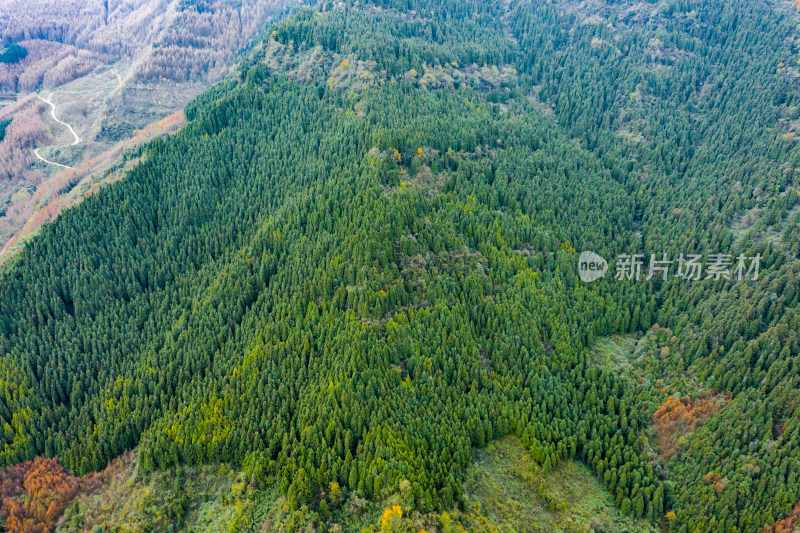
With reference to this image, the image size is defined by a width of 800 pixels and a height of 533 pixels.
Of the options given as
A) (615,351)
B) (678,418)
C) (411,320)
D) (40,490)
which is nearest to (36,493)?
(40,490)

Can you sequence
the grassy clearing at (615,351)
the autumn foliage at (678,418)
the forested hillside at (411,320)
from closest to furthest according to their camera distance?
the forested hillside at (411,320)
the autumn foliage at (678,418)
the grassy clearing at (615,351)

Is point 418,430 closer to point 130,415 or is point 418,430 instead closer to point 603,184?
point 130,415

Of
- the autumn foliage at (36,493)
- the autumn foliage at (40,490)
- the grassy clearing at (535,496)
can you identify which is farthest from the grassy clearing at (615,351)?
the autumn foliage at (36,493)

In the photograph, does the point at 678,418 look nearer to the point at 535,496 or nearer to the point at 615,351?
the point at 615,351

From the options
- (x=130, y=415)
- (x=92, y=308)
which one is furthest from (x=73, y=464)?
(x=92, y=308)

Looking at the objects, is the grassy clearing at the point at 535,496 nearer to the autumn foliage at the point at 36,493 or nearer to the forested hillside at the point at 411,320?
the forested hillside at the point at 411,320

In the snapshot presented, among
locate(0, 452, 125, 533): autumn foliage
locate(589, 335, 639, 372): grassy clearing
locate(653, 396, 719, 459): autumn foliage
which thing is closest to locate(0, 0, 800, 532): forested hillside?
locate(653, 396, 719, 459): autumn foliage
